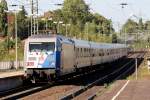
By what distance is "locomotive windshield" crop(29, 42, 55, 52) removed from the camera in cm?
3073

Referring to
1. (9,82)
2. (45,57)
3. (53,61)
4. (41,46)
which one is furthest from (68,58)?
(9,82)

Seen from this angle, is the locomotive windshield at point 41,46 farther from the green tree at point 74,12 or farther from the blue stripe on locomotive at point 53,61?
the green tree at point 74,12

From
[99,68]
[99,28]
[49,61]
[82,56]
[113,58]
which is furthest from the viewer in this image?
[99,28]

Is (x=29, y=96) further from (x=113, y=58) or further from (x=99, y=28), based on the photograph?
(x=99, y=28)

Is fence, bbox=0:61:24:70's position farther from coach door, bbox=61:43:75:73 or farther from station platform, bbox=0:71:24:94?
station platform, bbox=0:71:24:94

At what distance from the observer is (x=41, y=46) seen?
31.0 meters

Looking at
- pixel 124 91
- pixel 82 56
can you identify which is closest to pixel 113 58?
pixel 82 56

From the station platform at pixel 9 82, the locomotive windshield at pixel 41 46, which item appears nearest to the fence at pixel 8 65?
the station platform at pixel 9 82

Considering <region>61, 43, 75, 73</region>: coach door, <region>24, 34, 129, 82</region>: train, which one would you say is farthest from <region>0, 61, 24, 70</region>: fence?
<region>24, 34, 129, 82</region>: train

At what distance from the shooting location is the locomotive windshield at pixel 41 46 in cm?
Answer: 3073

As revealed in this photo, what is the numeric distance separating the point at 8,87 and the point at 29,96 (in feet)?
19.1

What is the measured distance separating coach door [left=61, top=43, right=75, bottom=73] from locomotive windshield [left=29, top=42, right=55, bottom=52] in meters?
1.15

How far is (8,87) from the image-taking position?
30781 millimetres

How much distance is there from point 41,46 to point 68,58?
314 cm
